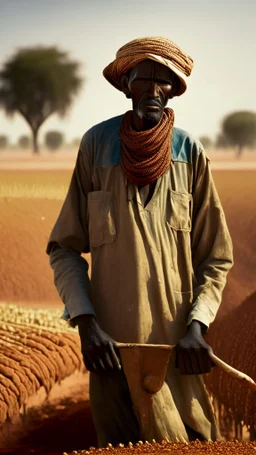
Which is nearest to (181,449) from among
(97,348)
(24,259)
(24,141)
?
(97,348)

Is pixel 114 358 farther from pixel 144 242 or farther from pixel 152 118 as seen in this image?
pixel 152 118

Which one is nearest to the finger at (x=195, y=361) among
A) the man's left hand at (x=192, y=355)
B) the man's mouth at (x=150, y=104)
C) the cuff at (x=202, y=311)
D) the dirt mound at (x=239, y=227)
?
the man's left hand at (x=192, y=355)

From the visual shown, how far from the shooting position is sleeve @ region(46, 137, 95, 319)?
2.86 m

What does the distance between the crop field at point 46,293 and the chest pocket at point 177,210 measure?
1470mm

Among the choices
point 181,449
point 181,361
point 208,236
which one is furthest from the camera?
point 208,236


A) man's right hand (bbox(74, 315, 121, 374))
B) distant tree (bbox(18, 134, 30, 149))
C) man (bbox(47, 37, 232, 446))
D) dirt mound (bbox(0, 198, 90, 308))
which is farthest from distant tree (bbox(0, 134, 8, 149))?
man's right hand (bbox(74, 315, 121, 374))

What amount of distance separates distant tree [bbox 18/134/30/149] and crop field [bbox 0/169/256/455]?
6.3 inches

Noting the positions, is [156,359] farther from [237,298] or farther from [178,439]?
[237,298]

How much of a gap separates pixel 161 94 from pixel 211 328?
1.91 metres

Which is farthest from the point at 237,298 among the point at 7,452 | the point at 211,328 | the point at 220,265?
the point at 220,265

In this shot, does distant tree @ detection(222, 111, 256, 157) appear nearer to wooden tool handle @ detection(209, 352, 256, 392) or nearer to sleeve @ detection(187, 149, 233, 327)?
sleeve @ detection(187, 149, 233, 327)

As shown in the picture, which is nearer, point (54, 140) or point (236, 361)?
point (236, 361)

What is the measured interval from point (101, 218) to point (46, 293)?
264 centimetres

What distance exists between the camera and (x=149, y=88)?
279cm
